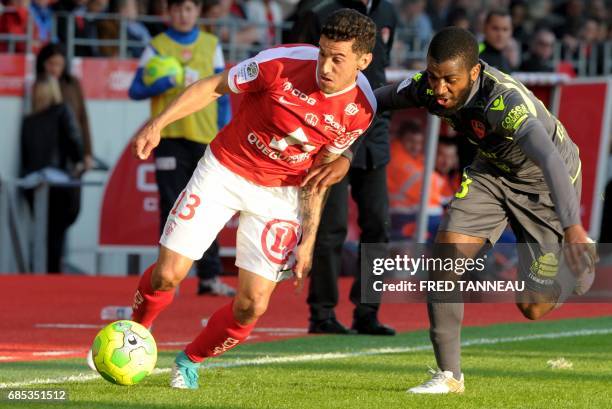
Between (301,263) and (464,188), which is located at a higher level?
(464,188)

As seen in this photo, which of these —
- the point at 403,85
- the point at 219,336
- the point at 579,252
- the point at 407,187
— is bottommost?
the point at 407,187

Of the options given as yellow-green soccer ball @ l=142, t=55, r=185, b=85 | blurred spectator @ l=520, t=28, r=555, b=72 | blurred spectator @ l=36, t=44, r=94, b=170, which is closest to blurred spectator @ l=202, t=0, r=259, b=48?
blurred spectator @ l=36, t=44, r=94, b=170

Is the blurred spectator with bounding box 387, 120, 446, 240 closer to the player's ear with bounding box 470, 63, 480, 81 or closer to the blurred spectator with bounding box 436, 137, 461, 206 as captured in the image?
the blurred spectator with bounding box 436, 137, 461, 206

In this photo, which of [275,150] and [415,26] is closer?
[275,150]

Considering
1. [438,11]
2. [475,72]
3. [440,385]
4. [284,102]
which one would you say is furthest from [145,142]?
[438,11]

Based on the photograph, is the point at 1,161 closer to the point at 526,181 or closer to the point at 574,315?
the point at 574,315

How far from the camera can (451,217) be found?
735cm

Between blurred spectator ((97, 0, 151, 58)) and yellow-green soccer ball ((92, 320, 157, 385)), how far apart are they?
10321 mm

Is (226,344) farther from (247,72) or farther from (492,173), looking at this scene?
(492,173)

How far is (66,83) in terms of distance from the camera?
15352mm

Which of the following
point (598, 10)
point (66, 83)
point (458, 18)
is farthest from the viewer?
point (598, 10)

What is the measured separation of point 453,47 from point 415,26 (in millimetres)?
13721

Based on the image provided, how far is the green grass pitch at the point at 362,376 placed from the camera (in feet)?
22.3

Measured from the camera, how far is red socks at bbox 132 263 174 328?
24.2 ft
